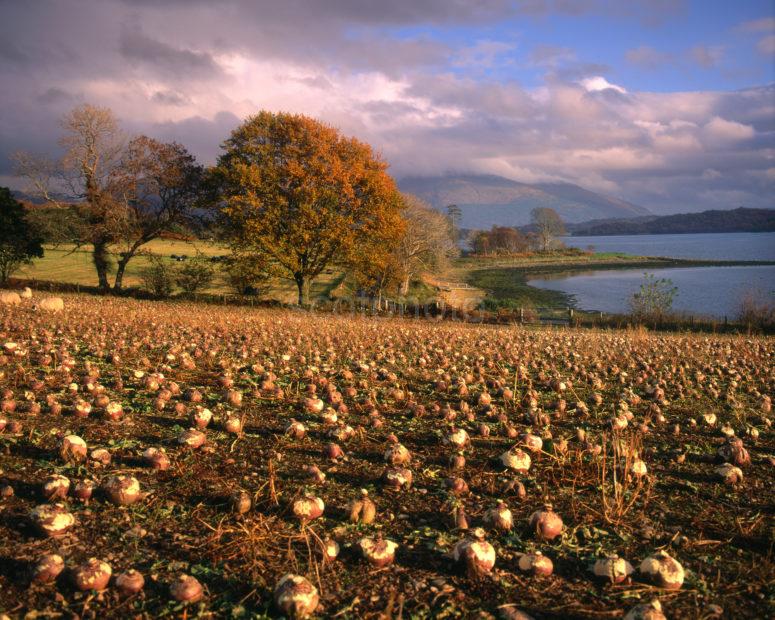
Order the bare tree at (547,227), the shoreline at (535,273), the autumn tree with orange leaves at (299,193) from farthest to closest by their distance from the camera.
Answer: the bare tree at (547,227)
the shoreline at (535,273)
the autumn tree with orange leaves at (299,193)

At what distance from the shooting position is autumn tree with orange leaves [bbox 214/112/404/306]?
32156 mm

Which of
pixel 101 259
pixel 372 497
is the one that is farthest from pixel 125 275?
pixel 372 497

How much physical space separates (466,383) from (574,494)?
4166 millimetres

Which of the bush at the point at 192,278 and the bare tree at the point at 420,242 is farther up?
the bare tree at the point at 420,242

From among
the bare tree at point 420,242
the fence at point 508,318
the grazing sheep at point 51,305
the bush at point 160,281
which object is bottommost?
the fence at point 508,318

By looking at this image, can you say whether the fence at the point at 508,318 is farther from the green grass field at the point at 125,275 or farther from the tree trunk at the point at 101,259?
the green grass field at the point at 125,275

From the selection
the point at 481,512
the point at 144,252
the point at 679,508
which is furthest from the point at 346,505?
the point at 144,252

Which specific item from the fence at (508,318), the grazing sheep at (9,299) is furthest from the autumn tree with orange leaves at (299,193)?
the grazing sheep at (9,299)

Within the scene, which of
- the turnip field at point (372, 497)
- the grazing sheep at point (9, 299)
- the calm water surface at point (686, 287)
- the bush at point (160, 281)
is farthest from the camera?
the calm water surface at point (686, 287)

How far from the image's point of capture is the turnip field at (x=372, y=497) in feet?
9.82

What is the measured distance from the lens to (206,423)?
567cm

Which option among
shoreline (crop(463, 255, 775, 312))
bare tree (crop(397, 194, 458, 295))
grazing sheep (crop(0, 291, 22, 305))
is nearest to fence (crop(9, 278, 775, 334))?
shoreline (crop(463, 255, 775, 312))

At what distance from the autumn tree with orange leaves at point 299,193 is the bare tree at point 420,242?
2116 cm

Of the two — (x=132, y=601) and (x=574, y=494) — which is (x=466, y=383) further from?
(x=132, y=601)
